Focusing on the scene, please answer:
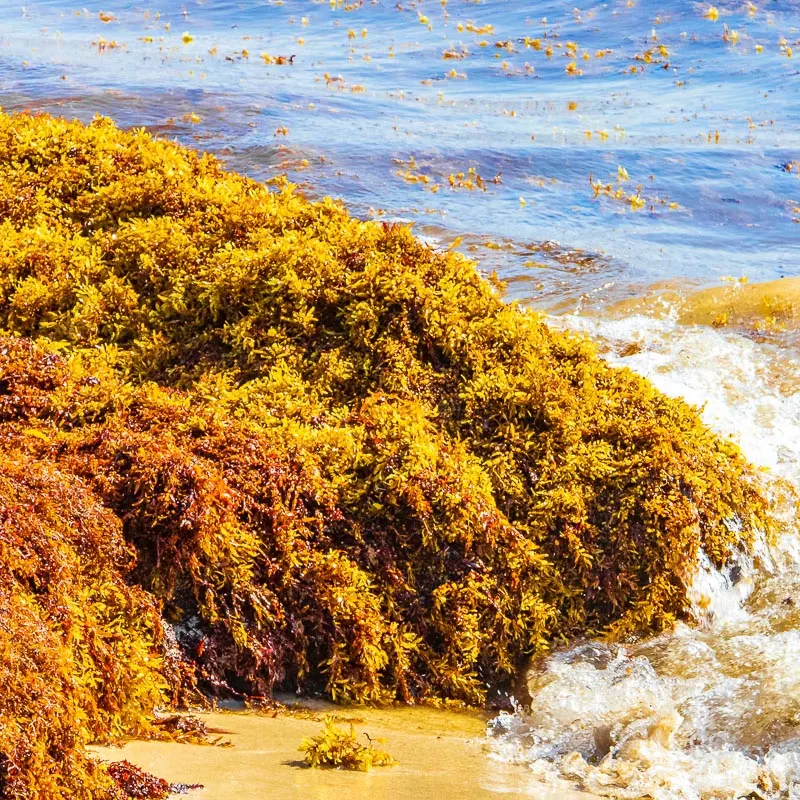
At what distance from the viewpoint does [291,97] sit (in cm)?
1473

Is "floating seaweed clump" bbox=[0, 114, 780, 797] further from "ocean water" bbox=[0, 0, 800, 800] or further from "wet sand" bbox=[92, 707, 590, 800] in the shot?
"ocean water" bbox=[0, 0, 800, 800]

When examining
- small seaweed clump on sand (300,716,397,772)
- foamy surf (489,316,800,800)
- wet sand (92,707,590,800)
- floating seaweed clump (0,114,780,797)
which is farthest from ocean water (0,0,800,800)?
small seaweed clump on sand (300,716,397,772)

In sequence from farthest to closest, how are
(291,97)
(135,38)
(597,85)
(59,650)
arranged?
(135,38) < (597,85) < (291,97) < (59,650)

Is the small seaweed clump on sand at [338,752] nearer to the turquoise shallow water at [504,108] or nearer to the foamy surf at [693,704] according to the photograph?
the foamy surf at [693,704]

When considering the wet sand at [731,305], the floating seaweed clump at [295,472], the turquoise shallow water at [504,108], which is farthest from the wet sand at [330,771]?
the turquoise shallow water at [504,108]

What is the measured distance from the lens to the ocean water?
3625 millimetres

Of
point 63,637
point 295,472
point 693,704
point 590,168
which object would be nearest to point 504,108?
point 590,168

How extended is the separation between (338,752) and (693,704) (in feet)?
4.80

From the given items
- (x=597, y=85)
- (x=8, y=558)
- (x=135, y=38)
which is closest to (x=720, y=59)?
(x=597, y=85)

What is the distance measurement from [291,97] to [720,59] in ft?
26.1

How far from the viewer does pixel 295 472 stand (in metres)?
3.83

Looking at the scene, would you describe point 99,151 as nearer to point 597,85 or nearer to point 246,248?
point 246,248

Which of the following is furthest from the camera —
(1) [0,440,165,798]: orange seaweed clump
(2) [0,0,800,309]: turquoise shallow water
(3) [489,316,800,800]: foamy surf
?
(2) [0,0,800,309]: turquoise shallow water

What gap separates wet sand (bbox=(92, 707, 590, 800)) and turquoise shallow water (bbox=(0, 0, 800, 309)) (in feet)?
17.7
